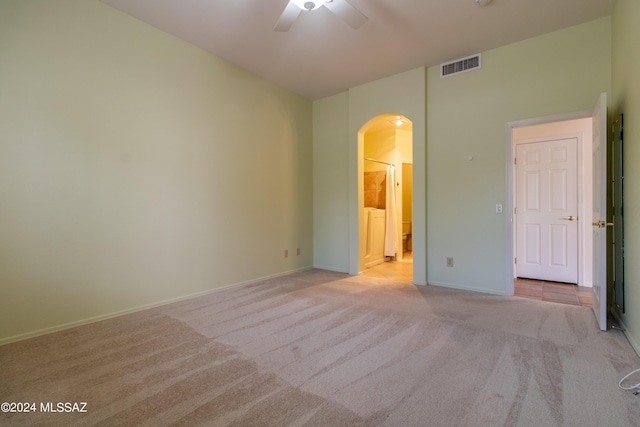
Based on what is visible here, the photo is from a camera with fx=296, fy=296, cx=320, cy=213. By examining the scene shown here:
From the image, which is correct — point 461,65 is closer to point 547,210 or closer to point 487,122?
point 487,122

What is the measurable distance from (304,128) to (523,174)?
357 cm

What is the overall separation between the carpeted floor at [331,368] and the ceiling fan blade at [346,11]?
8.90 feet

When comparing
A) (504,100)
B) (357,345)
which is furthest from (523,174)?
(357,345)

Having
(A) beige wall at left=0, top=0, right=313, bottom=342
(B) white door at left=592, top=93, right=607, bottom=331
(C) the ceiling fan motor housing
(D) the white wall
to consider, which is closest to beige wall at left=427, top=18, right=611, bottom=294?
(B) white door at left=592, top=93, right=607, bottom=331

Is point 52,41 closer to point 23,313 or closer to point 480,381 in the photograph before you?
point 23,313

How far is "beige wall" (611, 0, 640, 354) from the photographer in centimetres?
216

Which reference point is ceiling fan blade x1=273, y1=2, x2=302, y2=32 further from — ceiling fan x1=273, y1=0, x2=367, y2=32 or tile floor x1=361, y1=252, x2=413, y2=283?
tile floor x1=361, y1=252, x2=413, y2=283

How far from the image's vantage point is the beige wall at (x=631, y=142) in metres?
2.16

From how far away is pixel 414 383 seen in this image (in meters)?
1.78

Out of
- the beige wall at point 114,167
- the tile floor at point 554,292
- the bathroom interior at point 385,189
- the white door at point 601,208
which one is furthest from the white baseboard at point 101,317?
the white door at point 601,208

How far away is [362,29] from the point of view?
320 centimetres

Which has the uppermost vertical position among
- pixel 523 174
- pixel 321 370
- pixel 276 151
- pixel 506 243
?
pixel 276 151

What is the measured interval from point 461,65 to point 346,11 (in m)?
2.10

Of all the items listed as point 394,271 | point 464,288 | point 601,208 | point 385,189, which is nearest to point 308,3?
point 601,208
